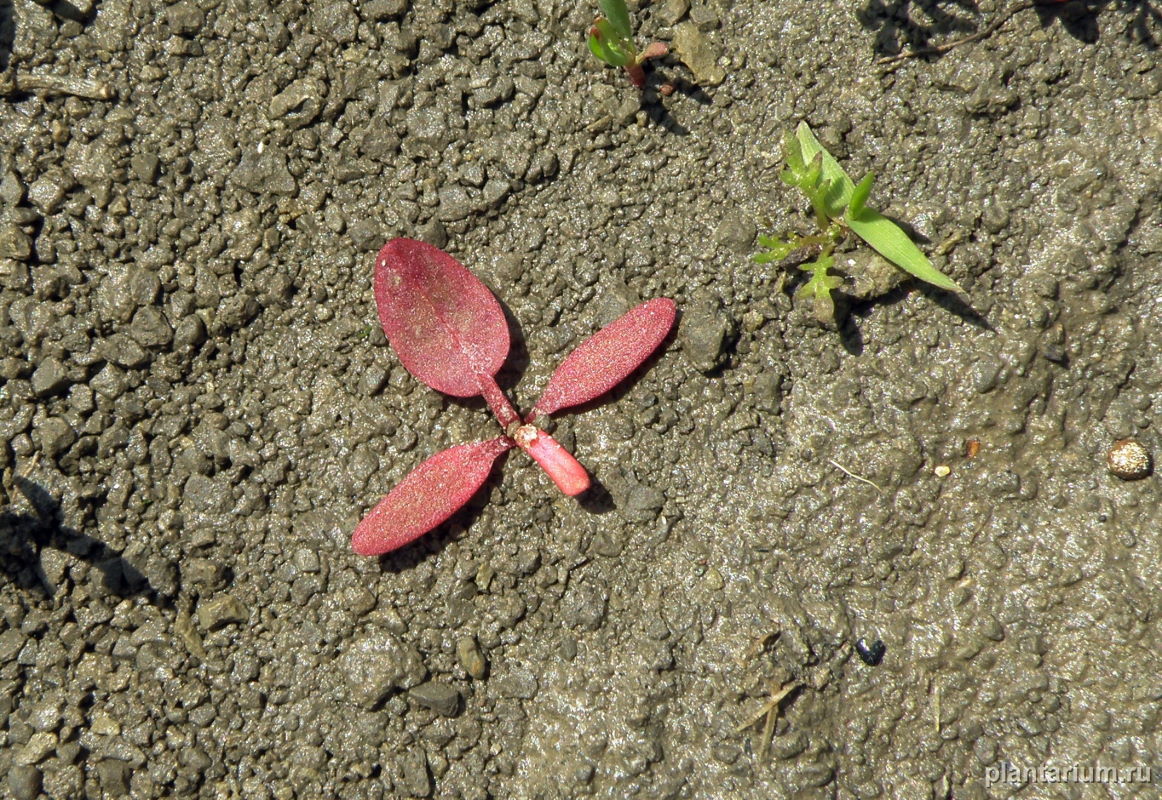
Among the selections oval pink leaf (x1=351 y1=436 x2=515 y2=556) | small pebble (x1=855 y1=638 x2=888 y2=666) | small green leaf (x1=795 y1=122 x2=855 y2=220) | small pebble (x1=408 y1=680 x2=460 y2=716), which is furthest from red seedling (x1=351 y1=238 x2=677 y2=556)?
small pebble (x1=855 y1=638 x2=888 y2=666)

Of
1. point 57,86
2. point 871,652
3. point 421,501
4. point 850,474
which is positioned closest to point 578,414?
point 421,501

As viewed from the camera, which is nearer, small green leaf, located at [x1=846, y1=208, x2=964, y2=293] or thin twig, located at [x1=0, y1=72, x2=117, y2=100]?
small green leaf, located at [x1=846, y1=208, x2=964, y2=293]

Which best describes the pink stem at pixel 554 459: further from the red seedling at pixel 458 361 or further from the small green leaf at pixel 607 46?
the small green leaf at pixel 607 46

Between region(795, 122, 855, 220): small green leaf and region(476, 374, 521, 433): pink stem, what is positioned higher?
region(795, 122, 855, 220): small green leaf

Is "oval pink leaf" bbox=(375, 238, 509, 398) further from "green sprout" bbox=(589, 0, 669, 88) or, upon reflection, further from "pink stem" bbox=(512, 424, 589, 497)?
"green sprout" bbox=(589, 0, 669, 88)

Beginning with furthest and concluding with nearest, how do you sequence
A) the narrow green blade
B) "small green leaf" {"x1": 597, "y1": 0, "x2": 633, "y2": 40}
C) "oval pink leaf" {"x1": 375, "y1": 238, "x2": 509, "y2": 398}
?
1. "oval pink leaf" {"x1": 375, "y1": 238, "x2": 509, "y2": 398}
2. "small green leaf" {"x1": 597, "y1": 0, "x2": 633, "y2": 40}
3. the narrow green blade

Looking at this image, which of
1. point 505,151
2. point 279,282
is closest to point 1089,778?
point 505,151

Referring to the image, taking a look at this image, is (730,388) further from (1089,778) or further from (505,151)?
(1089,778)
